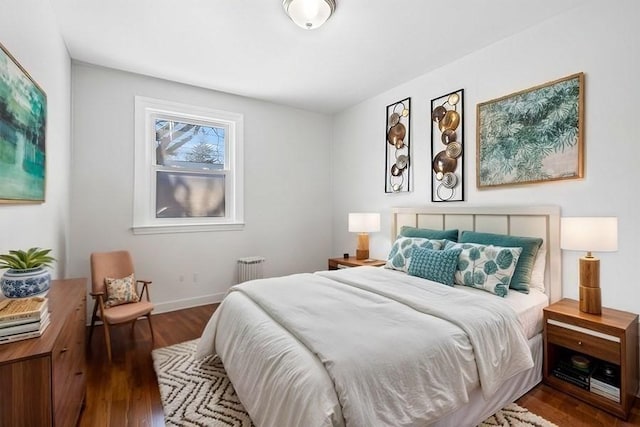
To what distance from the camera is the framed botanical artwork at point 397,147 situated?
145 inches

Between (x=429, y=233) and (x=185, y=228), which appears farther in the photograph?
(x=185, y=228)

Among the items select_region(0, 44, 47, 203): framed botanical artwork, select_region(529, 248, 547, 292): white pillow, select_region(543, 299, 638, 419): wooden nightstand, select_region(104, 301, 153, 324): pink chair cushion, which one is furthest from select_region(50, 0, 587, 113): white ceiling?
select_region(104, 301, 153, 324): pink chair cushion

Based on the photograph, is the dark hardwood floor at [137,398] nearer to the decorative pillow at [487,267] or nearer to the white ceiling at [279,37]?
the decorative pillow at [487,267]

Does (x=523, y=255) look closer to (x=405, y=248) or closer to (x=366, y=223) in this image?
(x=405, y=248)

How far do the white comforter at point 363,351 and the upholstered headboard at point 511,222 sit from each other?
32.8 inches

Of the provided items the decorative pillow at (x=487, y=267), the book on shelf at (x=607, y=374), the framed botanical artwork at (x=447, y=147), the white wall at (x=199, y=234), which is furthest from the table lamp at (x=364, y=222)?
the book on shelf at (x=607, y=374)

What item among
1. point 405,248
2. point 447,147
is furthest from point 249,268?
point 447,147

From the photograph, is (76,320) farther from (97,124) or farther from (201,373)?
(97,124)

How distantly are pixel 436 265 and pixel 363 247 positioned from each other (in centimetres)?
153

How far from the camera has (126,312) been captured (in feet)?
8.59

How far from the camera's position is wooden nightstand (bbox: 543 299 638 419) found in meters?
1.81

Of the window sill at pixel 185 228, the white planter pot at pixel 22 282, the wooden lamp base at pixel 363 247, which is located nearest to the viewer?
the white planter pot at pixel 22 282

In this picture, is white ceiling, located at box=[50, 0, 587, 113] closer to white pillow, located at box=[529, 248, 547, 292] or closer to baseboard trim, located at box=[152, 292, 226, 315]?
white pillow, located at box=[529, 248, 547, 292]

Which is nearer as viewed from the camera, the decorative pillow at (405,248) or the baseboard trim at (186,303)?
the decorative pillow at (405,248)
